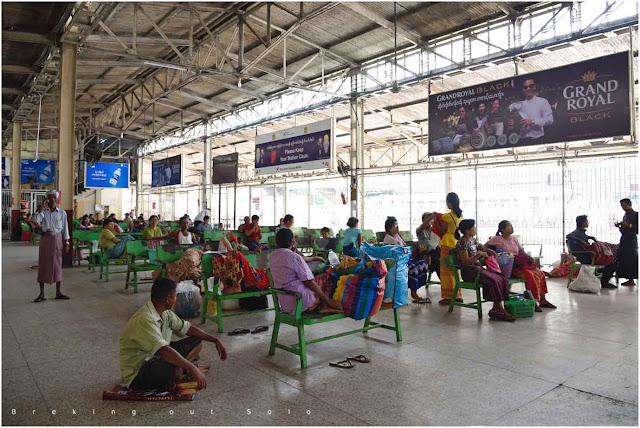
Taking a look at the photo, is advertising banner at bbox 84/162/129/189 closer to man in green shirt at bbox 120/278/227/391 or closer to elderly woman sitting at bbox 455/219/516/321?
elderly woman sitting at bbox 455/219/516/321

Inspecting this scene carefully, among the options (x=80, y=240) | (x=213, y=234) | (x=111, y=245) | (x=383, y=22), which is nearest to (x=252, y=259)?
(x=111, y=245)

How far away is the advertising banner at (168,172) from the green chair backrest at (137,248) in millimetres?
12150

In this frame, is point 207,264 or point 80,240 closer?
point 207,264

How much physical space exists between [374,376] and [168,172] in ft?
60.9

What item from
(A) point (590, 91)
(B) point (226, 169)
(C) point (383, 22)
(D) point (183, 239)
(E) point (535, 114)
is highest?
(C) point (383, 22)

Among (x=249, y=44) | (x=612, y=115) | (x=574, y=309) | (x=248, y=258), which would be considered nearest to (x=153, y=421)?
→ (x=248, y=258)

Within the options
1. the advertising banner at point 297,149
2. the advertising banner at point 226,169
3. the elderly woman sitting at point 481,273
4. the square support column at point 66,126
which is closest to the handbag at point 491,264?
the elderly woman sitting at point 481,273

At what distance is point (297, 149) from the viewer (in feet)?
43.2

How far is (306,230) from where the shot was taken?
12.6 meters

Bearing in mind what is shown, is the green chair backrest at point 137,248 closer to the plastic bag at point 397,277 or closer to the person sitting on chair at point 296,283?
the person sitting on chair at point 296,283

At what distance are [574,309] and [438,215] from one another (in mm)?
2269

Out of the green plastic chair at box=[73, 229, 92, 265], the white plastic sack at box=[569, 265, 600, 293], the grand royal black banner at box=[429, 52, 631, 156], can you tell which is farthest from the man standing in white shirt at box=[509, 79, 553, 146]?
the green plastic chair at box=[73, 229, 92, 265]

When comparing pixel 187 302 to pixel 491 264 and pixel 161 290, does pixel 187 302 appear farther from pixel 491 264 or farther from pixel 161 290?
pixel 491 264

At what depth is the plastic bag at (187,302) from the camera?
5.86 meters
